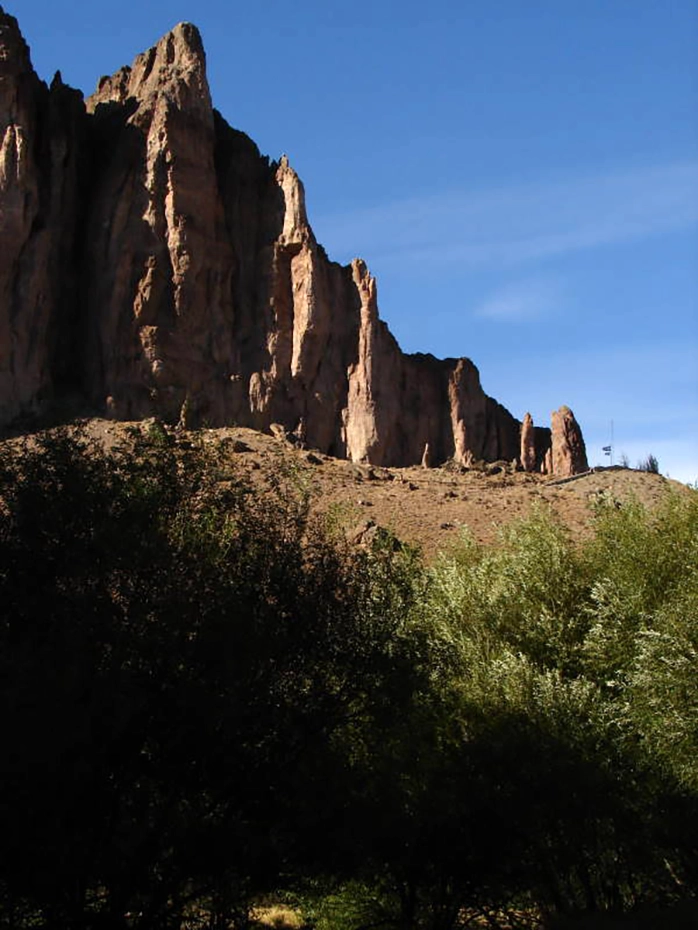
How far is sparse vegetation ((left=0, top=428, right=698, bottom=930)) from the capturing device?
1192 centimetres

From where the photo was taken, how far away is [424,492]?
5291 cm

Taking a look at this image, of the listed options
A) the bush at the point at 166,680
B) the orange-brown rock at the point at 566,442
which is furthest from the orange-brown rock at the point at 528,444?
the bush at the point at 166,680

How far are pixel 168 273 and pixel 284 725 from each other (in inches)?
2042

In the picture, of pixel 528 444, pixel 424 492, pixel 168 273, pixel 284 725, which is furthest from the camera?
pixel 528 444

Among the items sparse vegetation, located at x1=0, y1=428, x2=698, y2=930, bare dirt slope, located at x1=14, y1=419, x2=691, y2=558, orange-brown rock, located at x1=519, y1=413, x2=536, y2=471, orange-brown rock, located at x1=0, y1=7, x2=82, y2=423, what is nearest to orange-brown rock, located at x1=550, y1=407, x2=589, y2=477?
orange-brown rock, located at x1=519, y1=413, x2=536, y2=471

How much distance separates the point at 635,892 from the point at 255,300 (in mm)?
53695

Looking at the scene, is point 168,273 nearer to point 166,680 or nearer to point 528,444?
point 528,444

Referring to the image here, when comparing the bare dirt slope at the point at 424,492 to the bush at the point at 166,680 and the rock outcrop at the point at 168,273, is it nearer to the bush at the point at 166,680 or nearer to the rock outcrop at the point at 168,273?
the rock outcrop at the point at 168,273

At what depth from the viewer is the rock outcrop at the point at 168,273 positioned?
2341 inches

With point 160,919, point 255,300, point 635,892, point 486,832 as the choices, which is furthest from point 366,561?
point 255,300

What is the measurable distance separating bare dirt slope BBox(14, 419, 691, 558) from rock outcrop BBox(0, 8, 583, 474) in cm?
489

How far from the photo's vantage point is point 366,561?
50.8ft

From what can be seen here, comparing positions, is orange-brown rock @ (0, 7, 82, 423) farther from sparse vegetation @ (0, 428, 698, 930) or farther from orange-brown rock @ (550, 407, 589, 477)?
orange-brown rock @ (550, 407, 589, 477)

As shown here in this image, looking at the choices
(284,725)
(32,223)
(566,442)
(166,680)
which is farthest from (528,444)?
(166,680)
